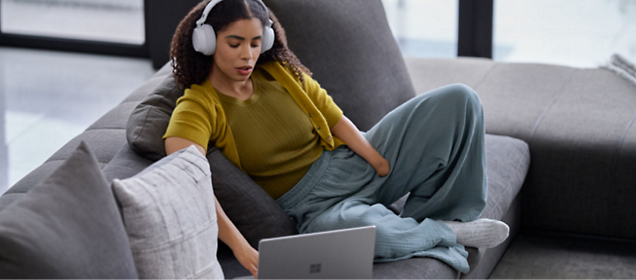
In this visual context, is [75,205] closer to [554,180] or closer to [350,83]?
[350,83]

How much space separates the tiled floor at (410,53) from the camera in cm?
347

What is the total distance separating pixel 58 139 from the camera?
11.3 feet

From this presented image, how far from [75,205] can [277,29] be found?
96 centimetres

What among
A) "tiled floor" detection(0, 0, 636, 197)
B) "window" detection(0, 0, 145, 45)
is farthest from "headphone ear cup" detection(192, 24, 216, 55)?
"window" detection(0, 0, 145, 45)

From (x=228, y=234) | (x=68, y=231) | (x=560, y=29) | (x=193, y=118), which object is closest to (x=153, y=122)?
(x=193, y=118)

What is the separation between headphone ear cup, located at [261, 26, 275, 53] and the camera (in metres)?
1.78

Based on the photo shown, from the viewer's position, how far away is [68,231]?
3.38 ft

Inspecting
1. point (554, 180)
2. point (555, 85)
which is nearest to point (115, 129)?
point (554, 180)

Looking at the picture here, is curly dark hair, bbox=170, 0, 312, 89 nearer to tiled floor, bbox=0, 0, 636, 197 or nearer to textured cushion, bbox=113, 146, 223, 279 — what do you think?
textured cushion, bbox=113, 146, 223, 279

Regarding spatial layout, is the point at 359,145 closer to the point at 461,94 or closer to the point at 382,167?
the point at 382,167

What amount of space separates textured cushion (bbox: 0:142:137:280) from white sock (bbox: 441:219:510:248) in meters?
0.94

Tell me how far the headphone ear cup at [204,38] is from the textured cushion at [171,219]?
37 cm

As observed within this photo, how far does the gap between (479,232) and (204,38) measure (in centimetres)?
85

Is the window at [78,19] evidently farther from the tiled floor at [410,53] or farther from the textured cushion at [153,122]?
the textured cushion at [153,122]
